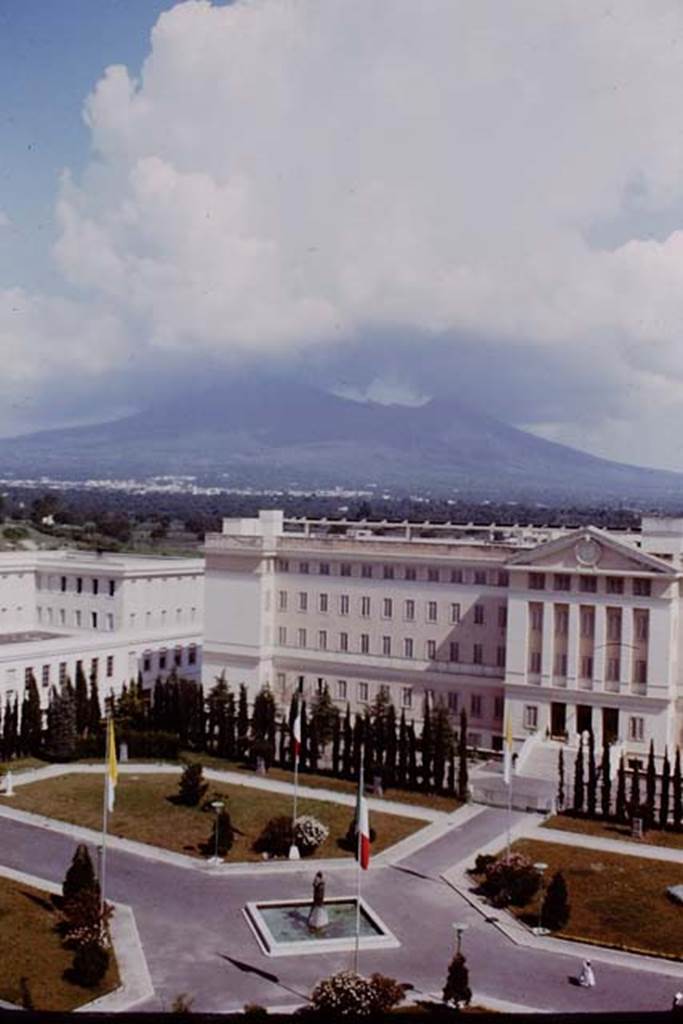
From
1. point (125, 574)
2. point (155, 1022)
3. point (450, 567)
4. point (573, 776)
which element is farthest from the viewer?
point (125, 574)

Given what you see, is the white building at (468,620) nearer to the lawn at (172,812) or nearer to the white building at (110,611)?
the white building at (110,611)

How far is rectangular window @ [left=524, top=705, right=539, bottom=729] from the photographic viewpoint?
1777 inches

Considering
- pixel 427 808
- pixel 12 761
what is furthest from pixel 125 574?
pixel 427 808

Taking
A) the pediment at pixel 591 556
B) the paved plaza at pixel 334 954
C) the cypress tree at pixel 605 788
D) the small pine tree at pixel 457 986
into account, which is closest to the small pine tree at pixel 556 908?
the paved plaza at pixel 334 954

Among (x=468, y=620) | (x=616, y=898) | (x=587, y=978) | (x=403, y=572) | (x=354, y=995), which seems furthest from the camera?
(x=403, y=572)

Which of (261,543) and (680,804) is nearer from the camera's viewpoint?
(680,804)

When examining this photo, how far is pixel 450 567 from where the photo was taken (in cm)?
4881

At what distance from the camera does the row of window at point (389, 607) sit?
48.3 m

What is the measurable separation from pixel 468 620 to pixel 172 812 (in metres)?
17.4

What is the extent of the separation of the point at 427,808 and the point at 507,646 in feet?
34.7

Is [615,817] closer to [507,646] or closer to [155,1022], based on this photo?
[507,646]

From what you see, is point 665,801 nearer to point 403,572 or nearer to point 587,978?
point 587,978

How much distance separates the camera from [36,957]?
23656 mm

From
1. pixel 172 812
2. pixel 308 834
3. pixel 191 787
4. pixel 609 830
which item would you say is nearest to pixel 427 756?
pixel 609 830
